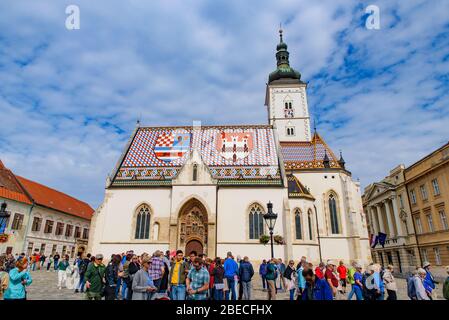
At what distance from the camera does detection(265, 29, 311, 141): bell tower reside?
142ft

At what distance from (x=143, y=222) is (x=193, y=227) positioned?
4.84 m

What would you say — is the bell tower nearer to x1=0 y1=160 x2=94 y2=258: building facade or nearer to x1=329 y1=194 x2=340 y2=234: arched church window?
x1=329 y1=194 x2=340 y2=234: arched church window

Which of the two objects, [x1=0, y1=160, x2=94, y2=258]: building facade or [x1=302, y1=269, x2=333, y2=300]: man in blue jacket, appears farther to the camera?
[x1=0, y1=160, x2=94, y2=258]: building facade

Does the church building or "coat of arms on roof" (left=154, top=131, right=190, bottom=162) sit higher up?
"coat of arms on roof" (left=154, top=131, right=190, bottom=162)

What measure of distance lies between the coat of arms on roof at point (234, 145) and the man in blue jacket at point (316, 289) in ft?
82.2

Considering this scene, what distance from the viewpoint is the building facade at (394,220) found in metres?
34.2

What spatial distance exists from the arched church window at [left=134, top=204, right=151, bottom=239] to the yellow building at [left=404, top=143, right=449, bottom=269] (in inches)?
1135

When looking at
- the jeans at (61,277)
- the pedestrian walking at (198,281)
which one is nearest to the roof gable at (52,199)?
the jeans at (61,277)

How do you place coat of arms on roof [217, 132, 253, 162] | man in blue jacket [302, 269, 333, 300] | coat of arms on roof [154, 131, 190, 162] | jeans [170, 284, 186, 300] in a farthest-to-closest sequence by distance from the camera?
coat of arms on roof [154, 131, 190, 162], coat of arms on roof [217, 132, 253, 162], jeans [170, 284, 186, 300], man in blue jacket [302, 269, 333, 300]

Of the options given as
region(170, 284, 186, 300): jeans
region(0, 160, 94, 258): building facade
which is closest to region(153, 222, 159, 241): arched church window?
region(0, 160, 94, 258): building facade

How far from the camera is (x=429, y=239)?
30312mm

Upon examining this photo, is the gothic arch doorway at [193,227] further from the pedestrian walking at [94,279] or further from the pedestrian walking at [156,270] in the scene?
the pedestrian walking at [94,279]

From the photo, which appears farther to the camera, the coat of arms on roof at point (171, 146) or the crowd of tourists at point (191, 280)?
the coat of arms on roof at point (171, 146)
